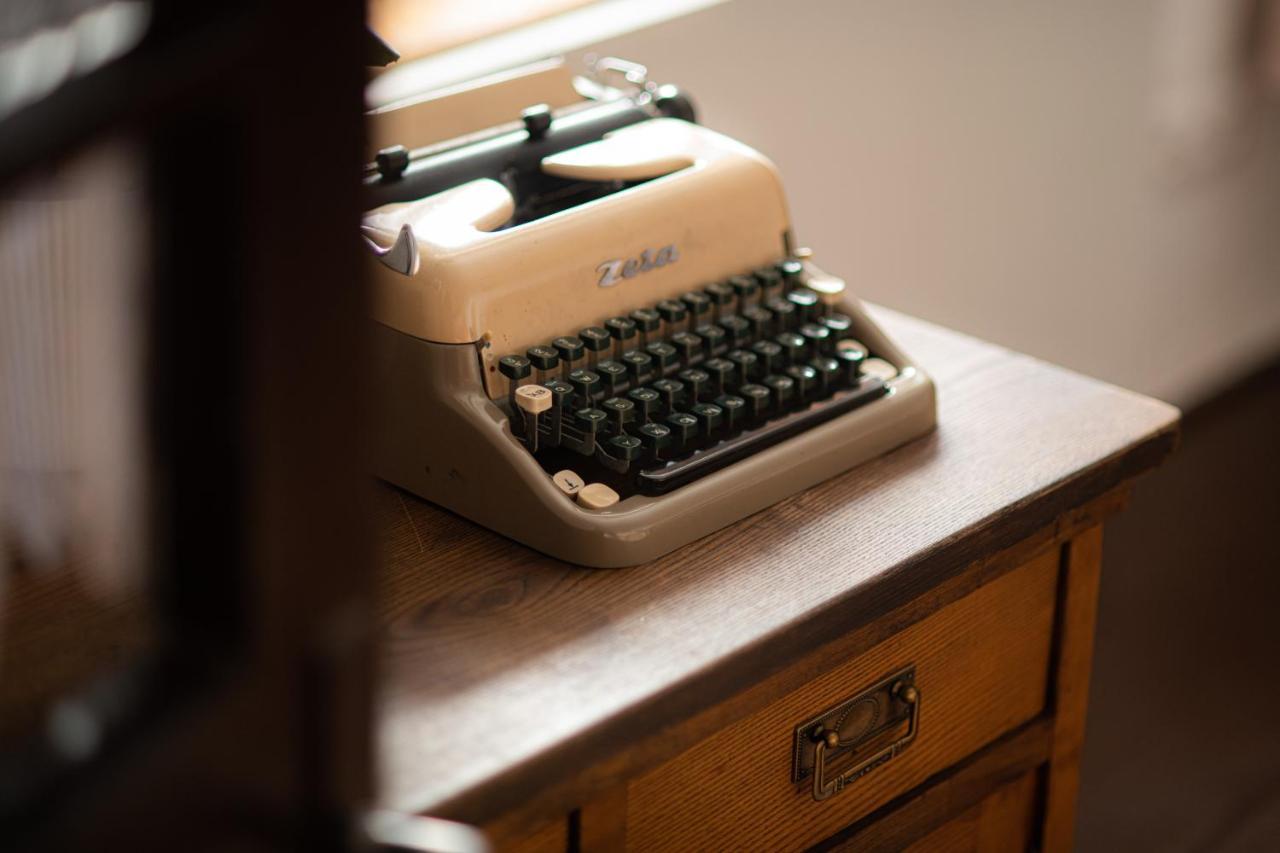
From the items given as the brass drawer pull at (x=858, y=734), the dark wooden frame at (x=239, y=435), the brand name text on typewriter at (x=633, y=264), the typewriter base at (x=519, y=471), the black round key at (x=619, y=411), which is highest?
the dark wooden frame at (x=239, y=435)

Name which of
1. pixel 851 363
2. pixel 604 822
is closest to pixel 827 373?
pixel 851 363

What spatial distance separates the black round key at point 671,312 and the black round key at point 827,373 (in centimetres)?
10

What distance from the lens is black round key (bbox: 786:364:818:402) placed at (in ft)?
3.45

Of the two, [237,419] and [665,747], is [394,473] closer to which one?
[665,747]

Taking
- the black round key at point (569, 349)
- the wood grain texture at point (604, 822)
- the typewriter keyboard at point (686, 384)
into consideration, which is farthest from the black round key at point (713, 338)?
the wood grain texture at point (604, 822)

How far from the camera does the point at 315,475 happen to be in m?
0.44

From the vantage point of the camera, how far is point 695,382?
101cm

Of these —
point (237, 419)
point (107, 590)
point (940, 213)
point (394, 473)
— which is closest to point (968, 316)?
point (940, 213)

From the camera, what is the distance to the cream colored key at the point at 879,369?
1109mm

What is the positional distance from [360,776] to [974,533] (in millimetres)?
570

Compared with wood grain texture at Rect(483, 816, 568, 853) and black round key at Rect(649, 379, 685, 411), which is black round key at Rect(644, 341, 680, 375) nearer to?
black round key at Rect(649, 379, 685, 411)

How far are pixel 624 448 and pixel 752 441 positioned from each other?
10cm

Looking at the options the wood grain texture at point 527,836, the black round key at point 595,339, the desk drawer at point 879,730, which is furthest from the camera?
the black round key at point 595,339

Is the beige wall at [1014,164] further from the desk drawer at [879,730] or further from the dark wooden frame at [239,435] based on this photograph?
the dark wooden frame at [239,435]
